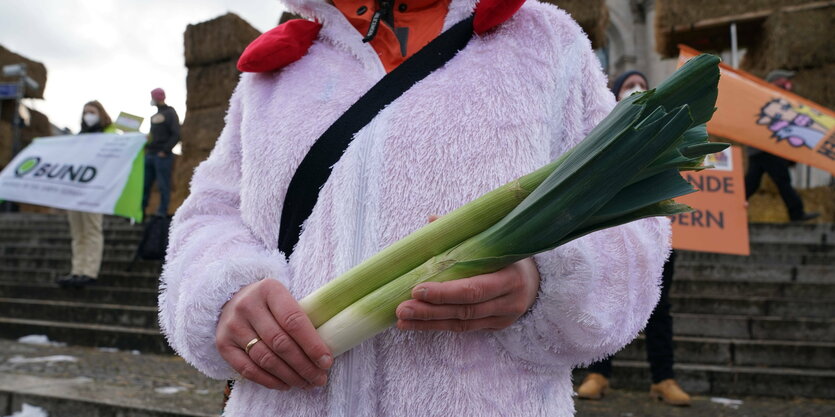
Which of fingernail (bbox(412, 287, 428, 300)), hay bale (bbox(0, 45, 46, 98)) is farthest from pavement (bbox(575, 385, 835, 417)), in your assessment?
hay bale (bbox(0, 45, 46, 98))

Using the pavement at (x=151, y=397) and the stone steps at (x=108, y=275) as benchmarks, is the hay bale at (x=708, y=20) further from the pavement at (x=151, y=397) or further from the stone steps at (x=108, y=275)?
the stone steps at (x=108, y=275)

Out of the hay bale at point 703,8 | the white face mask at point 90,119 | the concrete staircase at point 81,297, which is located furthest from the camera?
the hay bale at point 703,8

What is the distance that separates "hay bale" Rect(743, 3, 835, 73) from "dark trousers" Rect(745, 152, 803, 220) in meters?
2.65

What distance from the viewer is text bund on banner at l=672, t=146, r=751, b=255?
14.1 ft

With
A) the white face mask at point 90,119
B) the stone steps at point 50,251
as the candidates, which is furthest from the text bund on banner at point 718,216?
the stone steps at point 50,251

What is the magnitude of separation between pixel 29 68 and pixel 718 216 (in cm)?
1723

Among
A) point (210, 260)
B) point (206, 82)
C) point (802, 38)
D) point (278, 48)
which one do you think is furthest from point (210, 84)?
point (210, 260)

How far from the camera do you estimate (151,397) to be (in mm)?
3416

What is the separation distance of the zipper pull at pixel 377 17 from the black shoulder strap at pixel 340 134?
0.27 ft

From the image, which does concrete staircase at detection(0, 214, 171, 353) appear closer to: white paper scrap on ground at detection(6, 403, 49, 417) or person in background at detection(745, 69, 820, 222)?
white paper scrap on ground at detection(6, 403, 49, 417)

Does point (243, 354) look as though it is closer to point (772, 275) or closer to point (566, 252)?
point (566, 252)

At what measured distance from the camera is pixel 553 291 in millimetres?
924

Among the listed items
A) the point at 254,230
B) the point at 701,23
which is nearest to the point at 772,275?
the point at 701,23

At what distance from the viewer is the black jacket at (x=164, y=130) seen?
771 cm
